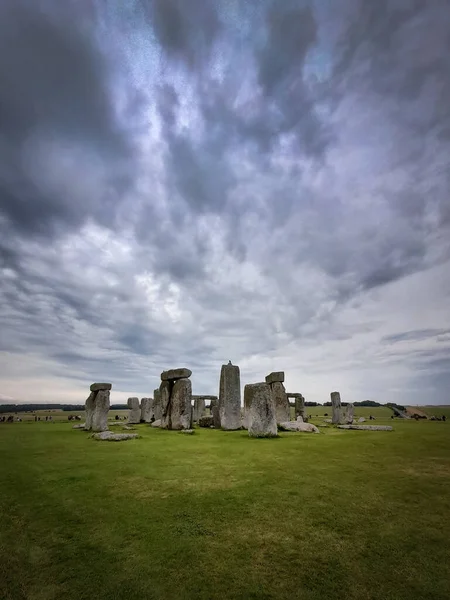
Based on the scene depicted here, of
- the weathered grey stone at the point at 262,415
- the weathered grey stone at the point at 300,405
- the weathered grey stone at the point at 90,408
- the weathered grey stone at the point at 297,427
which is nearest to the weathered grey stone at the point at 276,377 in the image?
the weathered grey stone at the point at 297,427

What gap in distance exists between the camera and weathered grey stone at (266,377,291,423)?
18.3 metres

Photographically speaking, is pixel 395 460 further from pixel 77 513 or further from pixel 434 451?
pixel 77 513

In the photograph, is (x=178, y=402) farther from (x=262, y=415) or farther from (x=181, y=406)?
(x=262, y=415)

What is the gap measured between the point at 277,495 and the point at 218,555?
192 centimetres

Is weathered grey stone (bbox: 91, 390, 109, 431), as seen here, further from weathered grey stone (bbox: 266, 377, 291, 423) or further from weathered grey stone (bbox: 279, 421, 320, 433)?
weathered grey stone (bbox: 266, 377, 291, 423)

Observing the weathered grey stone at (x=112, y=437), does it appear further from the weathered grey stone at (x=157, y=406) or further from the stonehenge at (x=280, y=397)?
the weathered grey stone at (x=157, y=406)

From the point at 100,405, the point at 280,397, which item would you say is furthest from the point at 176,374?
the point at 280,397

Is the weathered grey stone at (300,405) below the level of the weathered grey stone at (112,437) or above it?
above

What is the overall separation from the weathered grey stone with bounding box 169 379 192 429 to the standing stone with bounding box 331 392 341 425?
12.6 meters

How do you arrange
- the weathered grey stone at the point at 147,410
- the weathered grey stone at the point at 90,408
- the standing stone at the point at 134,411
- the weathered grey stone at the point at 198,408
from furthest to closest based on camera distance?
the weathered grey stone at the point at 198,408, the weathered grey stone at the point at 147,410, the standing stone at the point at 134,411, the weathered grey stone at the point at 90,408

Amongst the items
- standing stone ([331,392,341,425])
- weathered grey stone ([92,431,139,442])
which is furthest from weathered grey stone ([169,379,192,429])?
standing stone ([331,392,341,425])

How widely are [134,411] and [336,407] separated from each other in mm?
15403

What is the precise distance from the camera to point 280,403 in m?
18.5

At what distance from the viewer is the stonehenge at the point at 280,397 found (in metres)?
18.3
